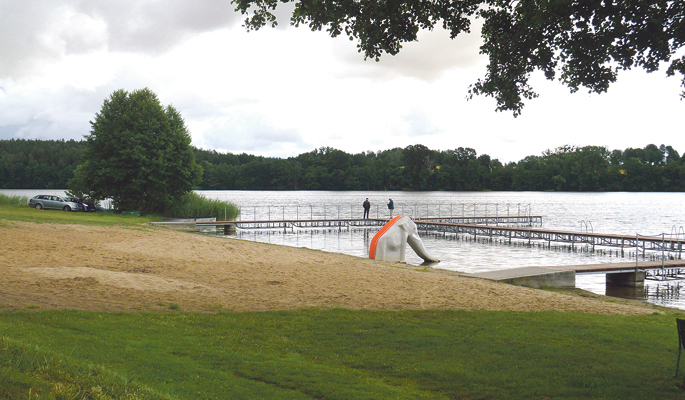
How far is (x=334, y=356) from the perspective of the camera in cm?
685

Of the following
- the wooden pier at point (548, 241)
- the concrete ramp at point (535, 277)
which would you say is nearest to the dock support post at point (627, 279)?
the wooden pier at point (548, 241)

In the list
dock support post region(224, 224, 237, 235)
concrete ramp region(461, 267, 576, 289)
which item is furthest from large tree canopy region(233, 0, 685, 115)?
dock support post region(224, 224, 237, 235)

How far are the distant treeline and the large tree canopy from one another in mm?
146604

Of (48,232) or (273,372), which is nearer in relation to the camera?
(273,372)

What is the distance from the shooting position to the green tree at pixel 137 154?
40688 mm

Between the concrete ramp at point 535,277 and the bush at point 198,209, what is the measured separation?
3098 cm

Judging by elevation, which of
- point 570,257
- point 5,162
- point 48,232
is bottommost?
point 570,257

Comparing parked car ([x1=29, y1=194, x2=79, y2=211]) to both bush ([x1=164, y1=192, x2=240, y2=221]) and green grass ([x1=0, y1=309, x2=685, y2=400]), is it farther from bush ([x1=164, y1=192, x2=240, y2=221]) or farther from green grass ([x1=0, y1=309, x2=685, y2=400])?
green grass ([x1=0, y1=309, x2=685, y2=400])

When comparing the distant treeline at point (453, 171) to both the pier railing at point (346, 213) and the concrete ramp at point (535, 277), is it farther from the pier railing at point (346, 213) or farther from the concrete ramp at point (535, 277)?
the concrete ramp at point (535, 277)

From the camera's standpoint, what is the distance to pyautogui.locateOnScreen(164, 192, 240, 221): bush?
4369cm

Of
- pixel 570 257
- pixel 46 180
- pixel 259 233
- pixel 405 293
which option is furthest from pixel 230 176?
pixel 405 293

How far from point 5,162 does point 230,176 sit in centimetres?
6791

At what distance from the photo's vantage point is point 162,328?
7824 millimetres

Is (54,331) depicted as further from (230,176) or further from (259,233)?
(230,176)
